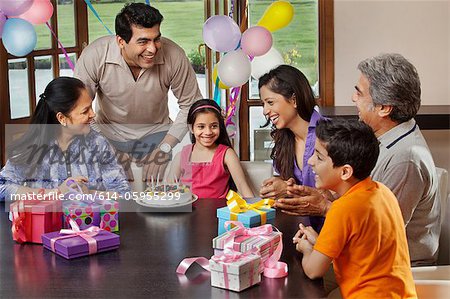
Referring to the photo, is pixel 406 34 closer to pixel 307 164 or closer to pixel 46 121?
pixel 307 164

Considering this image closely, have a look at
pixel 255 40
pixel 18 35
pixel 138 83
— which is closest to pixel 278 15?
pixel 255 40

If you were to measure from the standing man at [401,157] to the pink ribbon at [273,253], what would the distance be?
15.0 inches

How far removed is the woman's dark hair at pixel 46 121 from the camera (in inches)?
113

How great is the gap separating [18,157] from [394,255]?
1.56 metres

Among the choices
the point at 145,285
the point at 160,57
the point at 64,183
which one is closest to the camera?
the point at 145,285

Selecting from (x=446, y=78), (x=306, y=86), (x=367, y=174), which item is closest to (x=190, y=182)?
(x=306, y=86)

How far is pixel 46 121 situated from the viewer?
2.96 metres

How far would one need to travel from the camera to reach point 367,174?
203 centimetres

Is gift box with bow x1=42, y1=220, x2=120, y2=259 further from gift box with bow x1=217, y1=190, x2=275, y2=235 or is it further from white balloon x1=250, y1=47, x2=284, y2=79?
white balloon x1=250, y1=47, x2=284, y2=79

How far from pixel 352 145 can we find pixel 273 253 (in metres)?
0.37

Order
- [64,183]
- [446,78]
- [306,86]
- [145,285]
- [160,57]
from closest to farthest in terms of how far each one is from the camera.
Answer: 1. [145,285]
2. [64,183]
3. [306,86]
4. [160,57]
5. [446,78]

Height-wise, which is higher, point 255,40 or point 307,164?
point 255,40

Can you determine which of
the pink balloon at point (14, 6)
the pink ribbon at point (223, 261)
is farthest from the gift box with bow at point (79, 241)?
the pink balloon at point (14, 6)

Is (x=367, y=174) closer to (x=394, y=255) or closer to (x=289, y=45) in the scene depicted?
(x=394, y=255)
